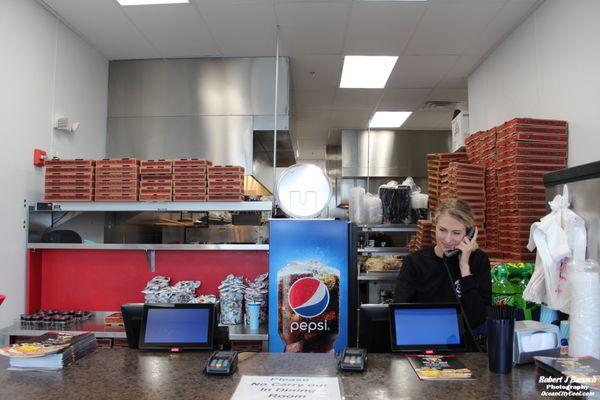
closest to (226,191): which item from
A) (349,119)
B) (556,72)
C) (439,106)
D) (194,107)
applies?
(194,107)

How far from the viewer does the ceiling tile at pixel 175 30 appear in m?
3.84

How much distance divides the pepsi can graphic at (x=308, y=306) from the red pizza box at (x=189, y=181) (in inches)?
50.2

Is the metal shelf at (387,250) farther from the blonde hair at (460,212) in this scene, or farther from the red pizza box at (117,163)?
the blonde hair at (460,212)

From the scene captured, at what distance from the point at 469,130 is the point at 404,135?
9.91ft

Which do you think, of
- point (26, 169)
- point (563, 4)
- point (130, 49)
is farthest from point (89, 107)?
point (563, 4)

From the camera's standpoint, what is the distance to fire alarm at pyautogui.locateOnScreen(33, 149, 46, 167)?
11.7ft

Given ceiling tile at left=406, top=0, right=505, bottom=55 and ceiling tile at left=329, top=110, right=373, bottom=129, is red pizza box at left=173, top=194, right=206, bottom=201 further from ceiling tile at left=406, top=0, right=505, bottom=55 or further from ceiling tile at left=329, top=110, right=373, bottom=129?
ceiling tile at left=329, top=110, right=373, bottom=129

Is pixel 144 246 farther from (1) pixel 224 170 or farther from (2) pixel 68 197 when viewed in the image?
(1) pixel 224 170

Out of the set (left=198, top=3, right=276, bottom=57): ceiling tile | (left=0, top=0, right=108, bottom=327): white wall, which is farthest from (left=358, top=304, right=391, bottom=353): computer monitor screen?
(left=198, top=3, right=276, bottom=57): ceiling tile

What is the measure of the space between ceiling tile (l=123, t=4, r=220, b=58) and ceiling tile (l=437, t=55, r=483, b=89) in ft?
8.70

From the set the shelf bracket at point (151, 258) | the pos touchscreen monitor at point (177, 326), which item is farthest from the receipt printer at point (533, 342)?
the shelf bracket at point (151, 258)

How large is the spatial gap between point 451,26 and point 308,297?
2.96m

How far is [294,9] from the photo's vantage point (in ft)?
12.4

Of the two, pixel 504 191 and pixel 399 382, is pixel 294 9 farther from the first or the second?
pixel 399 382
